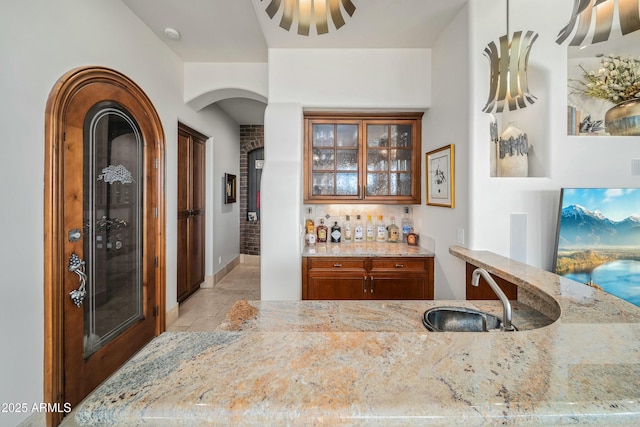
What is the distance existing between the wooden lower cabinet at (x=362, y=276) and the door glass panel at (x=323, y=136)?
123 centimetres

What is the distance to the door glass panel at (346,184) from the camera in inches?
120

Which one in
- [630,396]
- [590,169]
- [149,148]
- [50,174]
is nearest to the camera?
[630,396]

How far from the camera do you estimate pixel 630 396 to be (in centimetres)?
53

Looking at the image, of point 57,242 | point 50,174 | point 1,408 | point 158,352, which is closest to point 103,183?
point 50,174

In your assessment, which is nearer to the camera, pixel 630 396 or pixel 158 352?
pixel 630 396

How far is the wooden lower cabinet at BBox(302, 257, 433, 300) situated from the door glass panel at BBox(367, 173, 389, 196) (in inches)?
29.4

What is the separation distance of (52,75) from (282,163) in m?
1.65

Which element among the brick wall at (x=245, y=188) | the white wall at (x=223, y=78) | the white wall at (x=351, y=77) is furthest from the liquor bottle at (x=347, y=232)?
the brick wall at (x=245, y=188)

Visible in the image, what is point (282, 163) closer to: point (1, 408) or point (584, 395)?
point (1, 408)

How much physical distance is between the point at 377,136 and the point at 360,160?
1.08 feet

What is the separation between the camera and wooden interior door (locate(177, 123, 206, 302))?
3.63 m

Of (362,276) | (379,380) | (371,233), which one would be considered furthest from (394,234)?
(379,380)

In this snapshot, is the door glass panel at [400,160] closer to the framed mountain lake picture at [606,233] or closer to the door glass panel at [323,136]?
the door glass panel at [323,136]

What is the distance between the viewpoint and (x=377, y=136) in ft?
10.1
